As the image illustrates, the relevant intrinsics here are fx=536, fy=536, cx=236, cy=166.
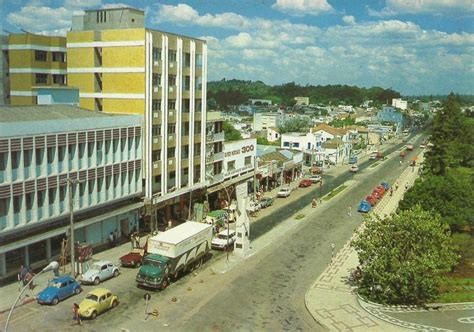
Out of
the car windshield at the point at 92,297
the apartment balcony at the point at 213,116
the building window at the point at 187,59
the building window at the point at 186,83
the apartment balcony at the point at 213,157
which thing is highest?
the building window at the point at 187,59

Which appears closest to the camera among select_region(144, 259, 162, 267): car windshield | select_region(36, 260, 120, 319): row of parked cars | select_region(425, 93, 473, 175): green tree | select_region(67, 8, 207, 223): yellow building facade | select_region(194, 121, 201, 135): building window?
select_region(36, 260, 120, 319): row of parked cars

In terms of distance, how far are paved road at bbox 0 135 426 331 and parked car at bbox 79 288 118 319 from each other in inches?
17.4

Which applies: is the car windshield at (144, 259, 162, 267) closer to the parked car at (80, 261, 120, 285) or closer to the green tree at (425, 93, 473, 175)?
the parked car at (80, 261, 120, 285)

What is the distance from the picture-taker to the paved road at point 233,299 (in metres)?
29.5

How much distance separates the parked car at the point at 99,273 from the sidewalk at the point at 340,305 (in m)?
13.3

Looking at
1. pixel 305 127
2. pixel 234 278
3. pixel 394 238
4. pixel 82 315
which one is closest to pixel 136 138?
pixel 234 278

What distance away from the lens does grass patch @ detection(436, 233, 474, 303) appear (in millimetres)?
35094

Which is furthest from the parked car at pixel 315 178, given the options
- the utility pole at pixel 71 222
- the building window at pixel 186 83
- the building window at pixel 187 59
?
the utility pole at pixel 71 222

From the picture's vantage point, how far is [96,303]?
98.0ft

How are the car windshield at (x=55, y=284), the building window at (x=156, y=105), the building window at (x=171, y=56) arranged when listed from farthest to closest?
the building window at (x=171, y=56), the building window at (x=156, y=105), the car windshield at (x=55, y=284)

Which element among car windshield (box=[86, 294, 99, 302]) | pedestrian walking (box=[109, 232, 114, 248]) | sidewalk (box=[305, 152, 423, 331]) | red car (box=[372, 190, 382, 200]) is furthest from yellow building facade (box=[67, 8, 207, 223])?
red car (box=[372, 190, 382, 200])

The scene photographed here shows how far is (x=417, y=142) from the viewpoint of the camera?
170 m

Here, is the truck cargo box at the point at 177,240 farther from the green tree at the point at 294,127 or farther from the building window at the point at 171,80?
the green tree at the point at 294,127

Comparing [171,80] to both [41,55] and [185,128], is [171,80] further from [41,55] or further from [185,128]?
[41,55]
